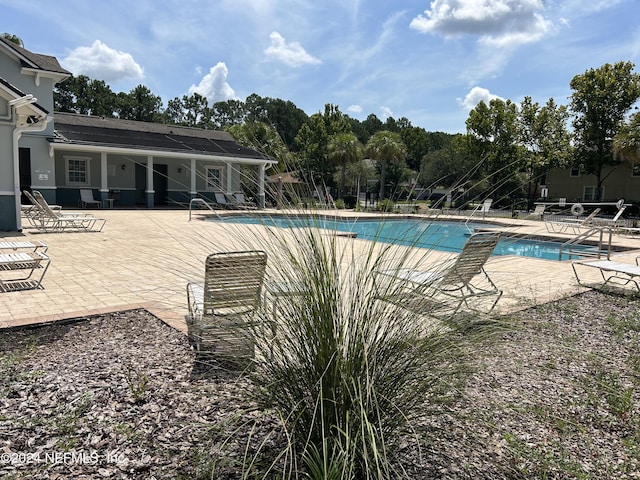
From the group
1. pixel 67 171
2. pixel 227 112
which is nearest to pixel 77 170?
pixel 67 171

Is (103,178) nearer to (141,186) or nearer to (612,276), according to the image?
(141,186)

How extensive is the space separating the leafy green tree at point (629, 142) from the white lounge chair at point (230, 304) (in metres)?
25.0

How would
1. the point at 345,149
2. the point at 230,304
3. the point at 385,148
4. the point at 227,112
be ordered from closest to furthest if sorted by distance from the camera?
the point at 230,304, the point at 385,148, the point at 345,149, the point at 227,112

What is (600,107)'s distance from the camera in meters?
25.5

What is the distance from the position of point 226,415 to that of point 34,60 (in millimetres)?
21984

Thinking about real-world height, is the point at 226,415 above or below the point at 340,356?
Result: below

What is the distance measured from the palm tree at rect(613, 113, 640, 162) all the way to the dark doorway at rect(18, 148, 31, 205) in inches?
1073

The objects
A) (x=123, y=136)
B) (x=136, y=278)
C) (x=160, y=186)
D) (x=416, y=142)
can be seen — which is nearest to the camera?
(x=136, y=278)

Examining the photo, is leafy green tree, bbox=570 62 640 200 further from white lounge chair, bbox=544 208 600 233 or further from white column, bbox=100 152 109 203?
white column, bbox=100 152 109 203

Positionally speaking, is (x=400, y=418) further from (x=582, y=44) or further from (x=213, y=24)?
(x=582, y=44)

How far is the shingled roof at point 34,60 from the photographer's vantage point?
17141 mm

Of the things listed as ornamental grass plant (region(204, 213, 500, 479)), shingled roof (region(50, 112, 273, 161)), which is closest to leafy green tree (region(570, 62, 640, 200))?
shingled roof (region(50, 112, 273, 161))

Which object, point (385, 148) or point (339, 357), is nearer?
point (339, 357)

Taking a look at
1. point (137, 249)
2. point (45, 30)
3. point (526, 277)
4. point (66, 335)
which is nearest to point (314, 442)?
point (66, 335)
